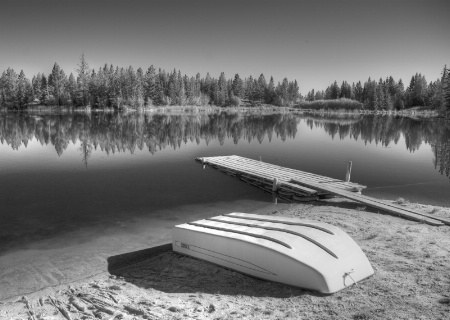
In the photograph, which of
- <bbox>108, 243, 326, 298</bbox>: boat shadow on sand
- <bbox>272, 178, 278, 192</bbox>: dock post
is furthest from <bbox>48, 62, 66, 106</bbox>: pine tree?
<bbox>108, 243, 326, 298</bbox>: boat shadow on sand

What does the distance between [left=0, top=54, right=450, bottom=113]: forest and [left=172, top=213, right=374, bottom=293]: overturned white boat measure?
98.9m

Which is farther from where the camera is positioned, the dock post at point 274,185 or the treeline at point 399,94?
the treeline at point 399,94

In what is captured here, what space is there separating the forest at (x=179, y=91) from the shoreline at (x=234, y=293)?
97858 mm

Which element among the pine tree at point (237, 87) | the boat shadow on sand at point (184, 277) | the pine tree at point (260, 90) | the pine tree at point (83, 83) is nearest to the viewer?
the boat shadow on sand at point (184, 277)

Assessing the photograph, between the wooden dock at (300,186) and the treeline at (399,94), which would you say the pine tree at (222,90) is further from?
the wooden dock at (300,186)

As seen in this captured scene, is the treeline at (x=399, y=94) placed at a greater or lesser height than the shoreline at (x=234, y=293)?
greater

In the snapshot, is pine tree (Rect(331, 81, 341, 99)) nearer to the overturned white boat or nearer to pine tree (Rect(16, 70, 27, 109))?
pine tree (Rect(16, 70, 27, 109))

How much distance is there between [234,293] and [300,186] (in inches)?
432

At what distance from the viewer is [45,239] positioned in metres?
11.0

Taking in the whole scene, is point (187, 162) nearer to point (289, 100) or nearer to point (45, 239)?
point (45, 239)

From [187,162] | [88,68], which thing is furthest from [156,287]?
[88,68]

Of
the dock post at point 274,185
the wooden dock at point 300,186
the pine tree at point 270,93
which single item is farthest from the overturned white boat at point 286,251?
the pine tree at point 270,93

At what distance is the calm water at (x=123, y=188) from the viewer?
33.4 ft

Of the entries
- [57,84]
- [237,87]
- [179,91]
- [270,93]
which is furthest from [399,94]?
[57,84]
